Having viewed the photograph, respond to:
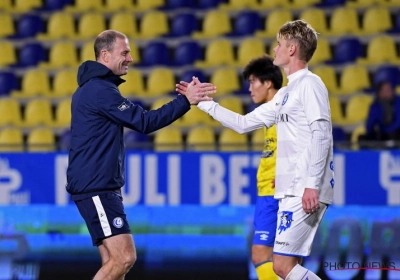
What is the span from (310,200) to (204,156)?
10.8ft

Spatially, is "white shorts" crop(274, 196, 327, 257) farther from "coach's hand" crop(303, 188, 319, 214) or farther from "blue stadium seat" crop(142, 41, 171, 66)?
"blue stadium seat" crop(142, 41, 171, 66)

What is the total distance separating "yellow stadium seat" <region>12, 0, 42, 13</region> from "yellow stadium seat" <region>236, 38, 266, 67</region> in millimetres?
3262

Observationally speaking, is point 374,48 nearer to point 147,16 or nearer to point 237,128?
point 147,16

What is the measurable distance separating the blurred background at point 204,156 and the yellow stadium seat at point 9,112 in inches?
0.6

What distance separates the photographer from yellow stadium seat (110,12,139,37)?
1243 cm

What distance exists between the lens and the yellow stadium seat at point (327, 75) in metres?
11.0

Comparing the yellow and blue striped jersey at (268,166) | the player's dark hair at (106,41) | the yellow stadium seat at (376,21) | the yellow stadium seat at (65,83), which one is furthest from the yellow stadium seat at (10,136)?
the player's dark hair at (106,41)

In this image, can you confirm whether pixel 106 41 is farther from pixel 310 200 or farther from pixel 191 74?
pixel 191 74

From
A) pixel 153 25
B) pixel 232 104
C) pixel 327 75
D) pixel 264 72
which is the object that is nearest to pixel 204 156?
pixel 264 72

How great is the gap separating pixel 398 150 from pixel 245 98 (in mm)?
3300

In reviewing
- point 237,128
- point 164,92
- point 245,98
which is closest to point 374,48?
point 245,98

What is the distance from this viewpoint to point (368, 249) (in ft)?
26.6

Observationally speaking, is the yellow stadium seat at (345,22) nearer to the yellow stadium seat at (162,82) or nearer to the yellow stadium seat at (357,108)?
the yellow stadium seat at (357,108)

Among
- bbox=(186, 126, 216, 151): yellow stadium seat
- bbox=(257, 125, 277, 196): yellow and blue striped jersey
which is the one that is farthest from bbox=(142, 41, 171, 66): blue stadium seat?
bbox=(257, 125, 277, 196): yellow and blue striped jersey
